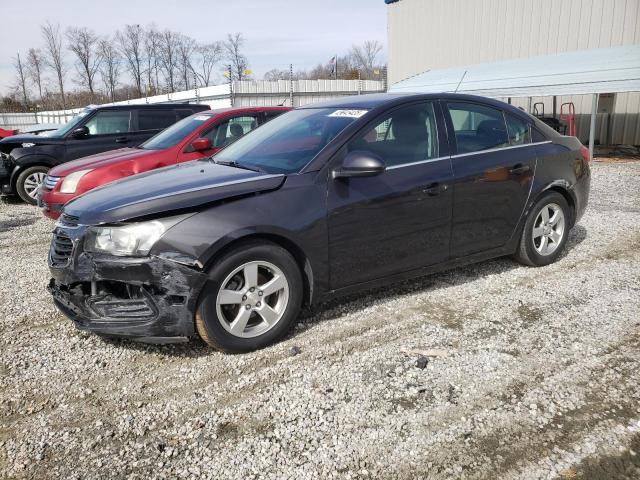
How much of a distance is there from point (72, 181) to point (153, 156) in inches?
41.4

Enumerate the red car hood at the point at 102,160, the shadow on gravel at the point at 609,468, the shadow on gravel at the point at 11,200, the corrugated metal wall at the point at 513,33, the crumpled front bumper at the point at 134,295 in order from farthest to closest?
the corrugated metal wall at the point at 513,33, the shadow on gravel at the point at 11,200, the red car hood at the point at 102,160, the crumpled front bumper at the point at 134,295, the shadow on gravel at the point at 609,468

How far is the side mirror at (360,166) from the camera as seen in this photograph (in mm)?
3373

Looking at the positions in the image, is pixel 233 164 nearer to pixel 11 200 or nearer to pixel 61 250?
pixel 61 250

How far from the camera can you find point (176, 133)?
7016mm

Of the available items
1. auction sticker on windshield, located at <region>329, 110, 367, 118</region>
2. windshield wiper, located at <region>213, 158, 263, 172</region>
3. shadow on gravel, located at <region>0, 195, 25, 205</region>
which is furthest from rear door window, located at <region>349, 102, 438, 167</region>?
shadow on gravel, located at <region>0, 195, 25, 205</region>

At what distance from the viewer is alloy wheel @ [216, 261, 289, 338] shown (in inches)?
125

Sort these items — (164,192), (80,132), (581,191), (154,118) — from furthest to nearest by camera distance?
1. (154,118)
2. (80,132)
3. (581,191)
4. (164,192)

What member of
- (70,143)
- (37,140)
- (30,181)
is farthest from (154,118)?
(30,181)

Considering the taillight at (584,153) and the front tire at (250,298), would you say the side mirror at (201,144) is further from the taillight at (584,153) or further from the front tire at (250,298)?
the taillight at (584,153)

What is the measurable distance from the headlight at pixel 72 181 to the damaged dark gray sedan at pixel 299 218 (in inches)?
117

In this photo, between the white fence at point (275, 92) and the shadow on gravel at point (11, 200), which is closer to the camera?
the shadow on gravel at point (11, 200)

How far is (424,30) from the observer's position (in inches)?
883

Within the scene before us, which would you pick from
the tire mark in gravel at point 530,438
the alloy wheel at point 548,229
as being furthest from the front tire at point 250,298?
the alloy wheel at point 548,229

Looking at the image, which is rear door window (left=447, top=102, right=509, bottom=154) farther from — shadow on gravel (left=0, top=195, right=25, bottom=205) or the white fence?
the white fence
